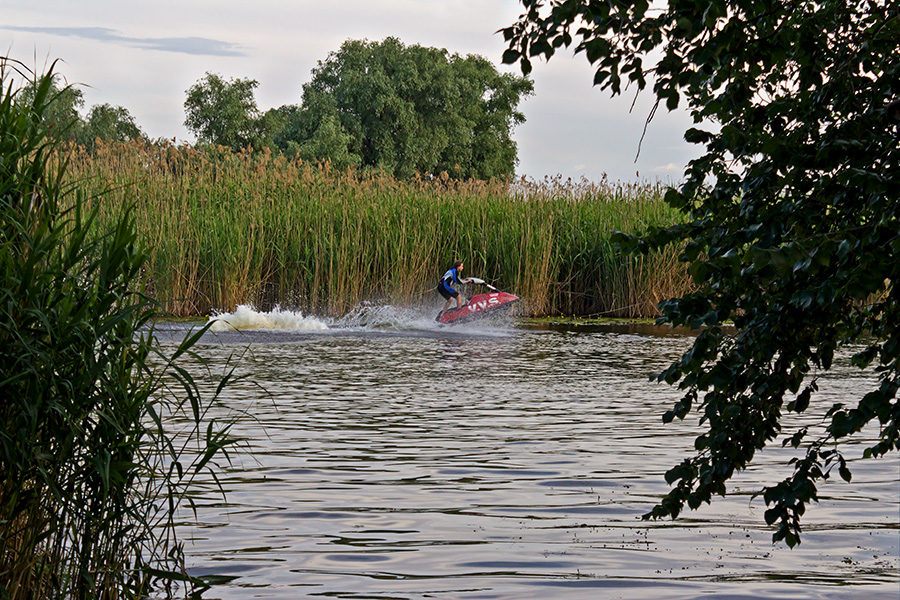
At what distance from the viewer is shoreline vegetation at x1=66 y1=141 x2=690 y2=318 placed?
18.5m

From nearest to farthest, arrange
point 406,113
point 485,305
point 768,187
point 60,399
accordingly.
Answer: point 768,187 < point 60,399 < point 485,305 < point 406,113

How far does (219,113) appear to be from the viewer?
57344mm

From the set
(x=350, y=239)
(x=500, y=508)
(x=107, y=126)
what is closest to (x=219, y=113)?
(x=107, y=126)

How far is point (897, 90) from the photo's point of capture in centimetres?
312

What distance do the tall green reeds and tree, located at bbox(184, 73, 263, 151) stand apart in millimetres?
54122

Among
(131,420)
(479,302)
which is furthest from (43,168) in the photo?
(479,302)

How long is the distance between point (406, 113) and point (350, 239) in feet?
125

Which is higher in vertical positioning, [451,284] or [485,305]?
[451,284]

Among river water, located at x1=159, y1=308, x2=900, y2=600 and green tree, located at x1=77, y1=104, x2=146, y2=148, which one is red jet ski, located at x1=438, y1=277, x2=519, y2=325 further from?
green tree, located at x1=77, y1=104, x2=146, y2=148

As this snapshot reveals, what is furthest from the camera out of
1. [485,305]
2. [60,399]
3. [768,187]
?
[485,305]

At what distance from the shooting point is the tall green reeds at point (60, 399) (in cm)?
366

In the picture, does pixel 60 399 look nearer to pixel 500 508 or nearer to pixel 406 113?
pixel 500 508

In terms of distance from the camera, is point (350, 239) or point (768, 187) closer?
point (768, 187)

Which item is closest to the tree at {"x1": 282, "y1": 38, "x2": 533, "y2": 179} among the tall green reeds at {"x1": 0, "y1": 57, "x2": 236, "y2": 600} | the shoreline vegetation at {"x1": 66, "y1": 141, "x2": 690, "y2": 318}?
the shoreline vegetation at {"x1": 66, "y1": 141, "x2": 690, "y2": 318}
